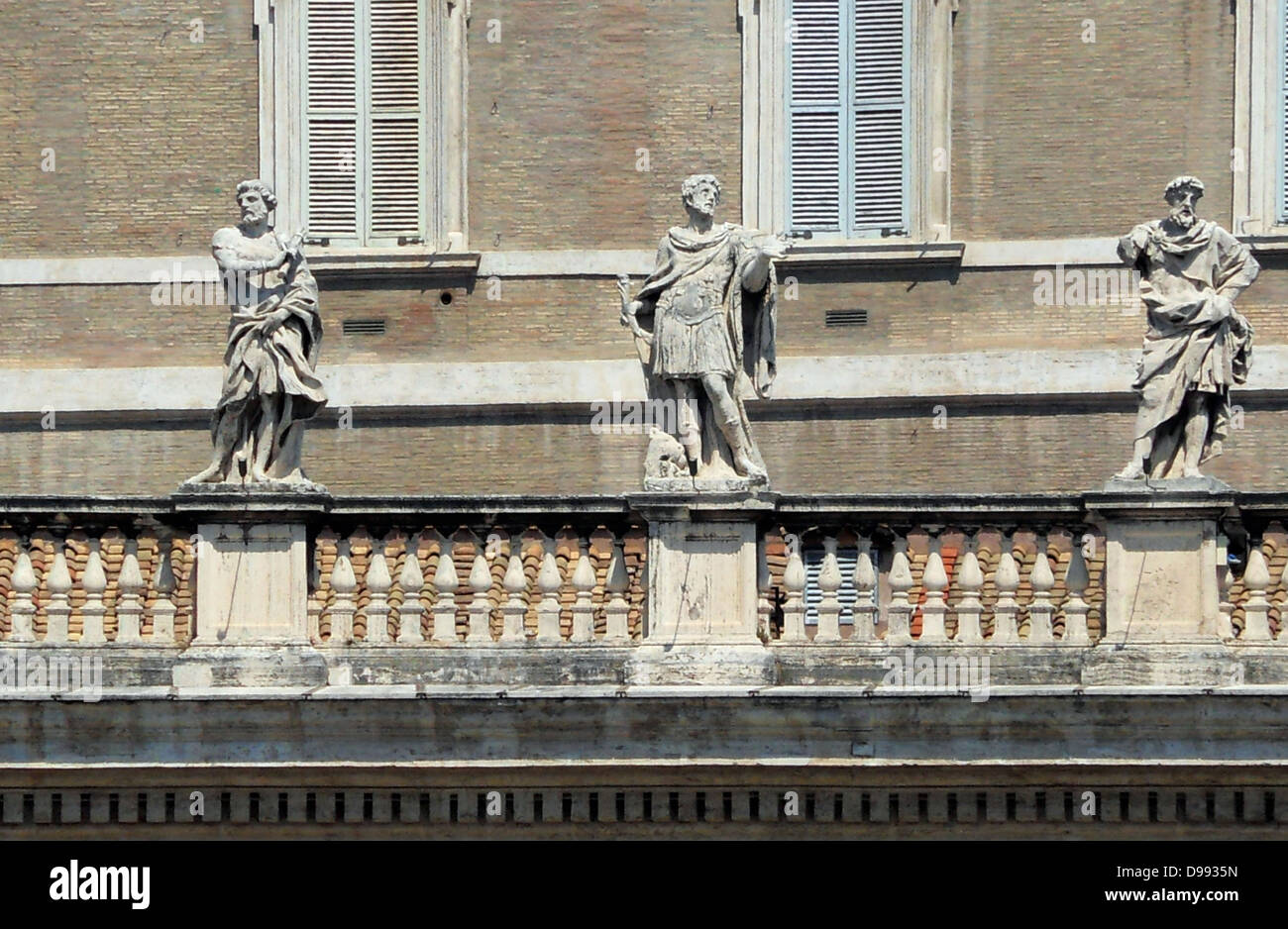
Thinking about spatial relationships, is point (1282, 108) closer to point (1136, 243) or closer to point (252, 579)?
point (1136, 243)

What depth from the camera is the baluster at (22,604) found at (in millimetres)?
22406

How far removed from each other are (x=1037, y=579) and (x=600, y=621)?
113 inches

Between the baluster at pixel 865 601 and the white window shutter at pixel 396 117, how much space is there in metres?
9.08

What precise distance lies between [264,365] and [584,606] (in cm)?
261

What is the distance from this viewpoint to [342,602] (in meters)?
22.4

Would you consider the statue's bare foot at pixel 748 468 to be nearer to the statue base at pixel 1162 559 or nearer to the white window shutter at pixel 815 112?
the statue base at pixel 1162 559

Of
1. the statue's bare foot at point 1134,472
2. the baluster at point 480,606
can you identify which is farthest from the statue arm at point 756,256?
the statue's bare foot at point 1134,472

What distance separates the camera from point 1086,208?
2927 centimetres

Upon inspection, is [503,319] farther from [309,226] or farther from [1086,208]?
[1086,208]

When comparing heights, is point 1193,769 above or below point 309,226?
below

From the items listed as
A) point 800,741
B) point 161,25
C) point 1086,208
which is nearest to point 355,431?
point 161,25

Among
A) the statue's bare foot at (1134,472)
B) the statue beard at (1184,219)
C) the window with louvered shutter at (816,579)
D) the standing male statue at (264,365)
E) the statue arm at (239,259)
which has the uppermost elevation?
the statue beard at (1184,219)

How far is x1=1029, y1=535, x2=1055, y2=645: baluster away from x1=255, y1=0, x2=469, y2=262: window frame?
9105 mm

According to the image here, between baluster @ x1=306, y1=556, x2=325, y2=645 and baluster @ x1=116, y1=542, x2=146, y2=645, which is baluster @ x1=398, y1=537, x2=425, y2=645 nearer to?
baluster @ x1=306, y1=556, x2=325, y2=645
